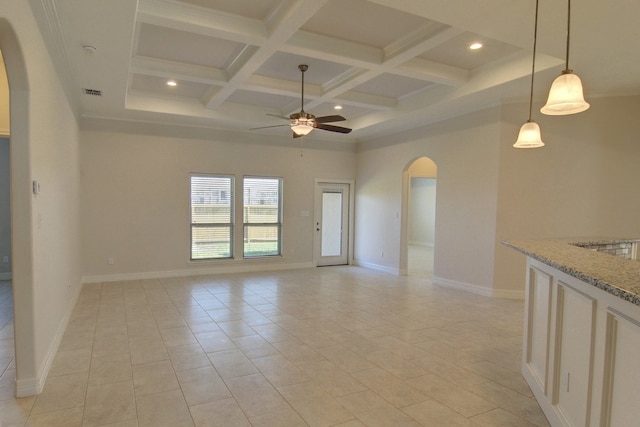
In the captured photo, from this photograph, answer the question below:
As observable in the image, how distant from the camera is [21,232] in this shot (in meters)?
2.58

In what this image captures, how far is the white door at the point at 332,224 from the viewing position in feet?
27.7

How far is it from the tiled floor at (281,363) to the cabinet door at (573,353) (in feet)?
1.35

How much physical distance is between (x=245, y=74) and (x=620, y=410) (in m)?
4.56

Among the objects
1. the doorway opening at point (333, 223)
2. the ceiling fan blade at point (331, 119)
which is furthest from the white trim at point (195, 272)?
the ceiling fan blade at point (331, 119)

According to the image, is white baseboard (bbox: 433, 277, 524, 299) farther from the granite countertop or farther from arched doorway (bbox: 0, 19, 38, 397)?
arched doorway (bbox: 0, 19, 38, 397)

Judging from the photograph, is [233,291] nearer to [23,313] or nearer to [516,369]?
[23,313]

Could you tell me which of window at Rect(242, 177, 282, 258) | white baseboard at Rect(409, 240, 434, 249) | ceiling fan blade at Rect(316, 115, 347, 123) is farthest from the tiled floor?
white baseboard at Rect(409, 240, 434, 249)

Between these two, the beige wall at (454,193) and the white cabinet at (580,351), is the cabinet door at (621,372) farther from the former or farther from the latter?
the beige wall at (454,193)

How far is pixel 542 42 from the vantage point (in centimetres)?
352

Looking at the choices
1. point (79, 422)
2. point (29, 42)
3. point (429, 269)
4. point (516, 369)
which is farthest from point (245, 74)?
point (429, 269)

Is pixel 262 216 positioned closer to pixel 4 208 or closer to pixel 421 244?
pixel 4 208

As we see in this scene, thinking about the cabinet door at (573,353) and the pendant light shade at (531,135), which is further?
the pendant light shade at (531,135)

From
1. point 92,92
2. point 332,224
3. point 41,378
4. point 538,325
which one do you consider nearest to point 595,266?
point 538,325

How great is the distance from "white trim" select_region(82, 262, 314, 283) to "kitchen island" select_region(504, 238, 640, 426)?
560cm
